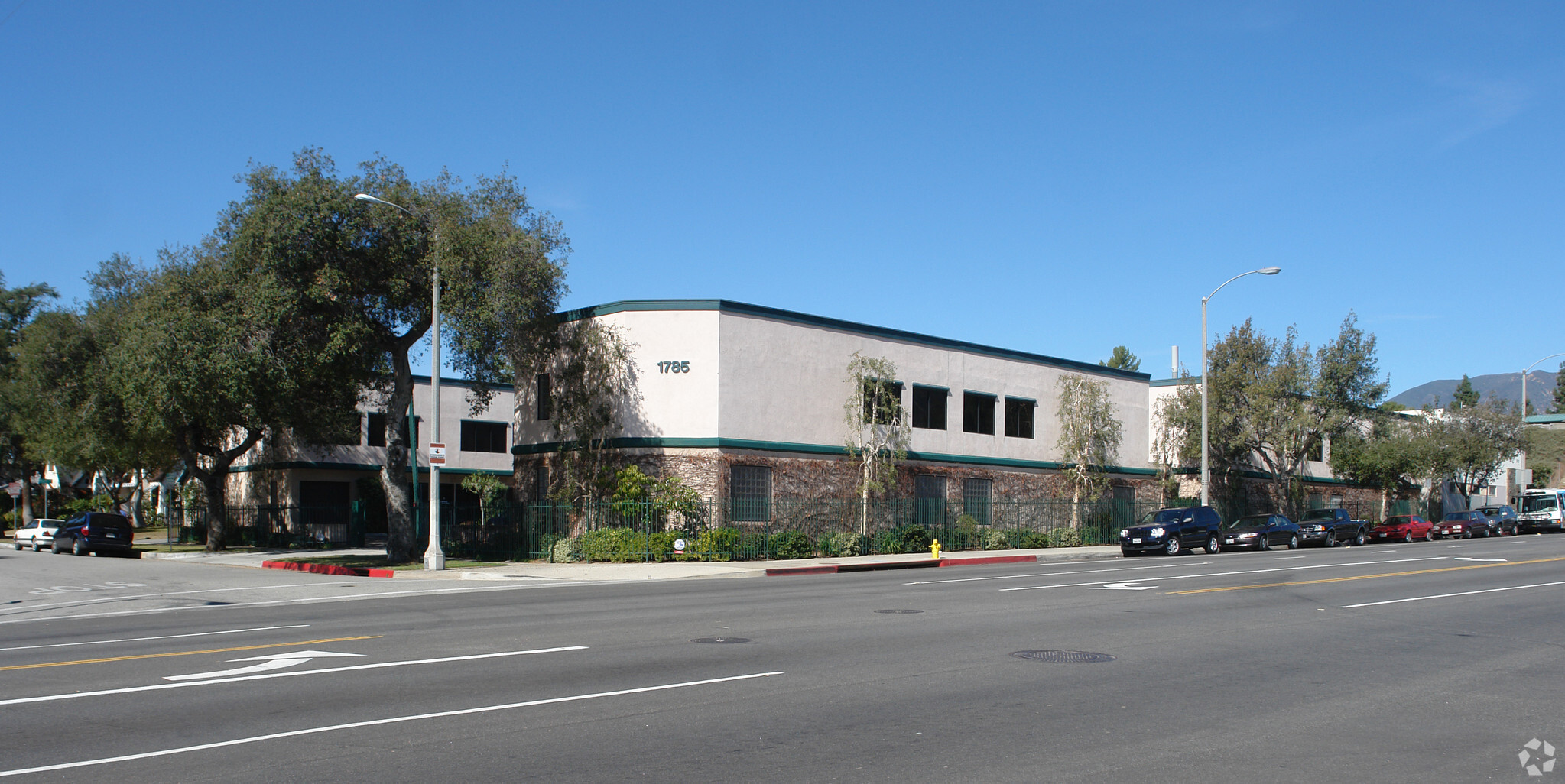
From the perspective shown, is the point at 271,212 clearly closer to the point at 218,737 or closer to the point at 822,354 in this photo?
the point at 822,354

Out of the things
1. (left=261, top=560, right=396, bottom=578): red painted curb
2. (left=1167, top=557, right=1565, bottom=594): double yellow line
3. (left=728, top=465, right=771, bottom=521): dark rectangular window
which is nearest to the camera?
(left=1167, top=557, right=1565, bottom=594): double yellow line

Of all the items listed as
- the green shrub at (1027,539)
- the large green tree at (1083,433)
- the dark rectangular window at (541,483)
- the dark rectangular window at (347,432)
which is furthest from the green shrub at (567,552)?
the large green tree at (1083,433)

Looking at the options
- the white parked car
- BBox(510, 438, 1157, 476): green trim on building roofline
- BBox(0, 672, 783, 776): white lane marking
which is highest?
BBox(510, 438, 1157, 476): green trim on building roofline

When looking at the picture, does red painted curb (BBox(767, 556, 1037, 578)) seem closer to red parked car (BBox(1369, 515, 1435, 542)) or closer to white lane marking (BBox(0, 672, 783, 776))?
white lane marking (BBox(0, 672, 783, 776))

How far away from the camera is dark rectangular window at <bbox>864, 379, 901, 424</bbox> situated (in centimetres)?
3459

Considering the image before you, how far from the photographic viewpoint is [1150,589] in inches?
769

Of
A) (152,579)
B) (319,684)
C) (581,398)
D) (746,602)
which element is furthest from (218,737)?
(581,398)

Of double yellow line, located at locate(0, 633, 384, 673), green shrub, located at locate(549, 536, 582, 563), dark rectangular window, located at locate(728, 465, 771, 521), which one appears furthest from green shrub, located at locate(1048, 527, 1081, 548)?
double yellow line, located at locate(0, 633, 384, 673)

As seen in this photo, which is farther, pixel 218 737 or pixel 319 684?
pixel 319 684

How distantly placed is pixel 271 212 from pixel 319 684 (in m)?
21.3

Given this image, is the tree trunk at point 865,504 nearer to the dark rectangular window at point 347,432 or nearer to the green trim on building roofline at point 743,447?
the green trim on building roofline at point 743,447

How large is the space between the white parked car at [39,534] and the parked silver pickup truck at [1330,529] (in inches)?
1828

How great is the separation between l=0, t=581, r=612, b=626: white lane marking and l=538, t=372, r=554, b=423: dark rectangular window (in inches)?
451

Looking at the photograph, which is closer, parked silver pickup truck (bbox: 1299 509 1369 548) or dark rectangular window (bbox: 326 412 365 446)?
dark rectangular window (bbox: 326 412 365 446)
